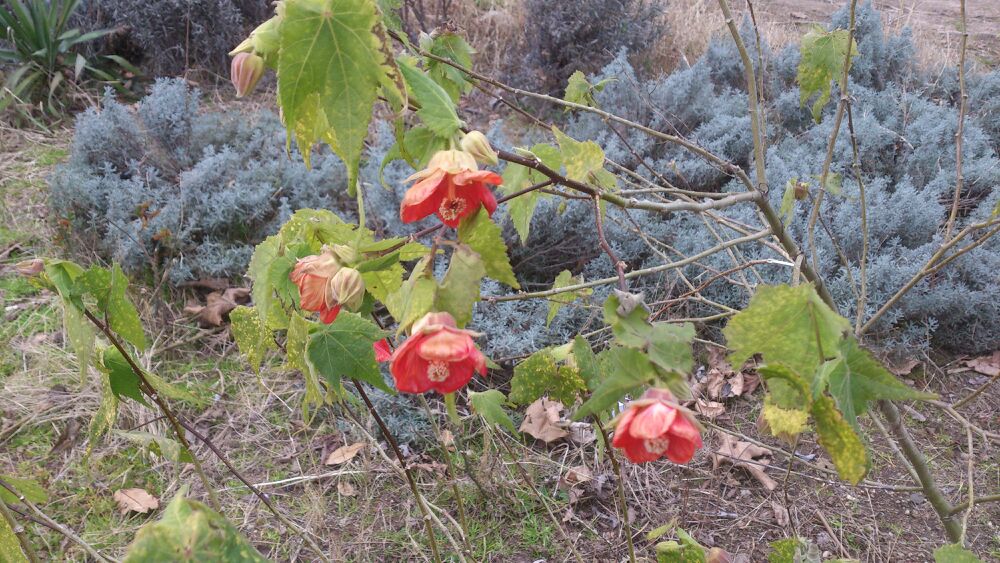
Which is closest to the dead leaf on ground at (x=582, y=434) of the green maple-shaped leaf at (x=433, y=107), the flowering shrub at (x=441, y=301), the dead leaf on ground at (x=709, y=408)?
the dead leaf on ground at (x=709, y=408)

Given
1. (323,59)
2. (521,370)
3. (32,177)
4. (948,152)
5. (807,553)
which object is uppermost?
(323,59)

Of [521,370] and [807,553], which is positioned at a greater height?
[521,370]

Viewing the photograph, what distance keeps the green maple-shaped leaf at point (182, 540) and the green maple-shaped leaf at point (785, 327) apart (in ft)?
1.64

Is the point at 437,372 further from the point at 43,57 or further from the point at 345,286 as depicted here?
the point at 43,57

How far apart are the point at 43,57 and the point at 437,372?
14.7 feet

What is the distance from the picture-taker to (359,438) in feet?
7.64

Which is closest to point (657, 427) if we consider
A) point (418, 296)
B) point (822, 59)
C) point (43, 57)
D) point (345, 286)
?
point (418, 296)

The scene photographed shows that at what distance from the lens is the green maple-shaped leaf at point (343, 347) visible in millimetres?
997

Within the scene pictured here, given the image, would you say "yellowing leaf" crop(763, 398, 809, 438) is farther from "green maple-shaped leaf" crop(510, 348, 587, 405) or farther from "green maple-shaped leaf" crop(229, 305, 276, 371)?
"green maple-shaped leaf" crop(229, 305, 276, 371)

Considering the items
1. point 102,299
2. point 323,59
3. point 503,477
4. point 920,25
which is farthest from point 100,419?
point 920,25

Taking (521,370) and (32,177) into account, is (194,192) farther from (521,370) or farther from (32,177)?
(521,370)

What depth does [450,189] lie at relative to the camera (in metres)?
0.75

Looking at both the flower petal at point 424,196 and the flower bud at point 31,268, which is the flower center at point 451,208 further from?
the flower bud at point 31,268

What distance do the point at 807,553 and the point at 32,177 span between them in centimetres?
380
